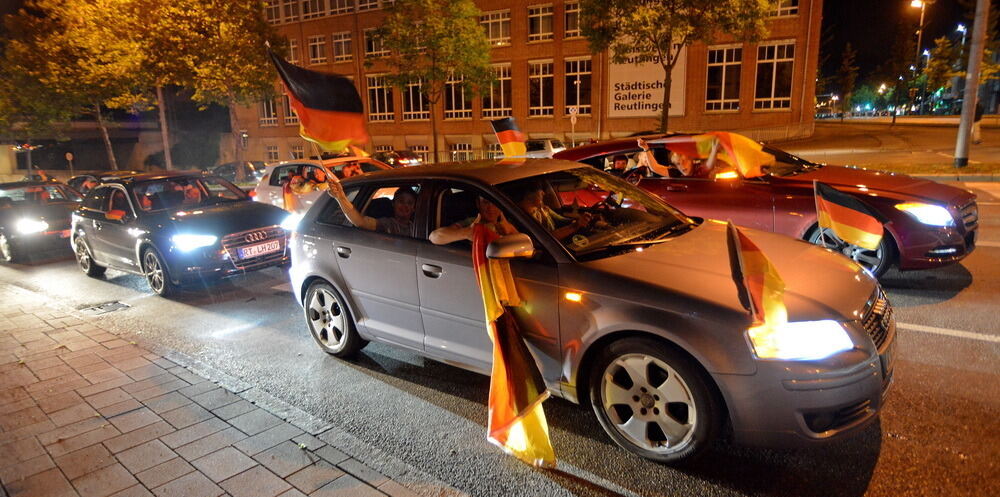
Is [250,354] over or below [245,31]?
below

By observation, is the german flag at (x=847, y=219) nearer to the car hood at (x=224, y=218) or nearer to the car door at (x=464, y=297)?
the car door at (x=464, y=297)

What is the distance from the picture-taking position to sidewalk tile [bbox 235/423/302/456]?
3668mm

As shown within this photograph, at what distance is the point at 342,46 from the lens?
40.2m

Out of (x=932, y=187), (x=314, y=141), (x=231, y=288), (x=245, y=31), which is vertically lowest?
(x=231, y=288)

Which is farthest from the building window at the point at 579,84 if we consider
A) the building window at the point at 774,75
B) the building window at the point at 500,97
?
the building window at the point at 774,75

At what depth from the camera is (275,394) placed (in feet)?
14.8

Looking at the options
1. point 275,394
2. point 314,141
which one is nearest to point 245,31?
point 314,141

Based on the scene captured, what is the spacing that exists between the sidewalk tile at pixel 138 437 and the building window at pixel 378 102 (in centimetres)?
3664

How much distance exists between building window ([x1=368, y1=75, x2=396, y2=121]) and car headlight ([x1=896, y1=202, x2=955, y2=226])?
35897 millimetres

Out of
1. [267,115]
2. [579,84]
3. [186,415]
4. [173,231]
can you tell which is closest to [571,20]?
[579,84]

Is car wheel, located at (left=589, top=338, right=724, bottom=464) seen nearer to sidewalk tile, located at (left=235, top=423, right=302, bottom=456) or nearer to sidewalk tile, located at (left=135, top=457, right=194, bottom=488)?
sidewalk tile, located at (left=235, top=423, right=302, bottom=456)

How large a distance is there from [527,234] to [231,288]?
5.91 metres

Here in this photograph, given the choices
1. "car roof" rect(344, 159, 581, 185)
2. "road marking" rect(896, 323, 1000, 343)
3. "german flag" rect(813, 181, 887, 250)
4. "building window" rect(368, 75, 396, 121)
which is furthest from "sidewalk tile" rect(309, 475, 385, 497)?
"building window" rect(368, 75, 396, 121)

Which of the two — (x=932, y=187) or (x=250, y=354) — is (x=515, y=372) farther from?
(x=932, y=187)
